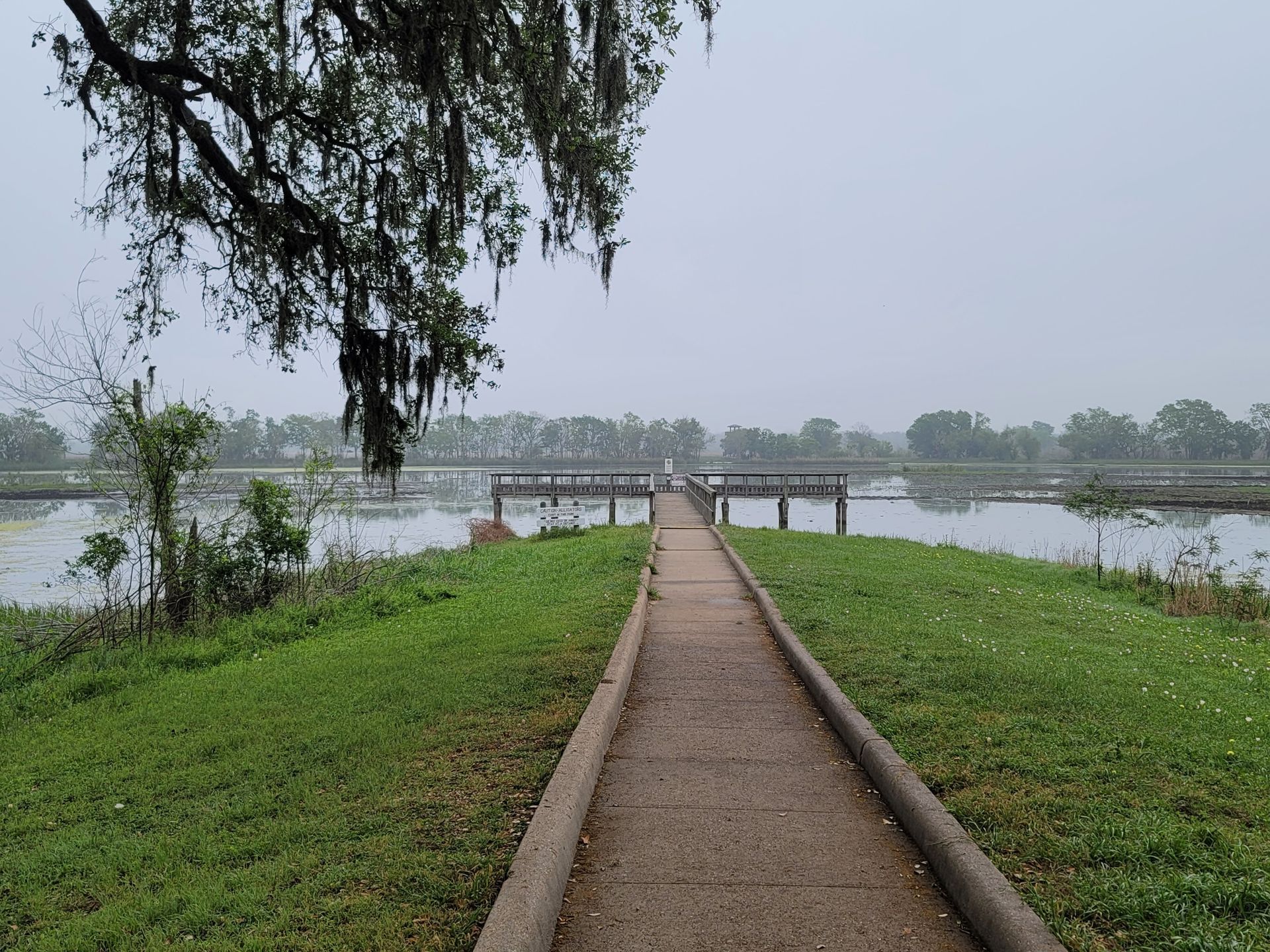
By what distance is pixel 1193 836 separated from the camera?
3.15m

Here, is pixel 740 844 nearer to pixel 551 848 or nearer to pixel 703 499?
pixel 551 848

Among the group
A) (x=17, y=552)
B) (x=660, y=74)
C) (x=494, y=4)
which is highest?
(x=660, y=74)

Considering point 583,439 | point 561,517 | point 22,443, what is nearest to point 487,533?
point 561,517

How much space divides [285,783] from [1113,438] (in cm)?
12530

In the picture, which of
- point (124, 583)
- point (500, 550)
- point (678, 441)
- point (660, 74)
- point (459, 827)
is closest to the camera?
point (459, 827)

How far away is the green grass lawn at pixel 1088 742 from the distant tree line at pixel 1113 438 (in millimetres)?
112902

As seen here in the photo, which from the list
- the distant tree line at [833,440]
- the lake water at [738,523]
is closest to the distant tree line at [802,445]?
the distant tree line at [833,440]

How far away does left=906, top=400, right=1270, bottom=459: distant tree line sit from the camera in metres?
99.2

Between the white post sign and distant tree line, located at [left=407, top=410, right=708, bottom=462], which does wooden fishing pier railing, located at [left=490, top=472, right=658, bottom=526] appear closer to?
the white post sign

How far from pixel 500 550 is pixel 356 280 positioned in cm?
1049

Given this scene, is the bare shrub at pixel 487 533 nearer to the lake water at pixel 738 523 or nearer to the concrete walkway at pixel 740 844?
the lake water at pixel 738 523

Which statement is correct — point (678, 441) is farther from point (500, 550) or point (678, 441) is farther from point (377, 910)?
point (377, 910)

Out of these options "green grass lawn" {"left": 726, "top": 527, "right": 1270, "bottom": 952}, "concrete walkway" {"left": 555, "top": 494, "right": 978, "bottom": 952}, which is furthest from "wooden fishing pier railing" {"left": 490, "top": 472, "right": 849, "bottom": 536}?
"concrete walkway" {"left": 555, "top": 494, "right": 978, "bottom": 952}

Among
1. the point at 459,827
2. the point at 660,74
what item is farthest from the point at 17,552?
the point at 459,827
